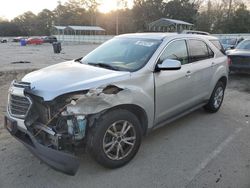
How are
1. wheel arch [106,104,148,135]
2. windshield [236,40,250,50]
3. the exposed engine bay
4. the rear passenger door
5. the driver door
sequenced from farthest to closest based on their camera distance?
windshield [236,40,250,50]
the rear passenger door
the driver door
wheel arch [106,104,148,135]
the exposed engine bay

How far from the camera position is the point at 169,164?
12.8 feet

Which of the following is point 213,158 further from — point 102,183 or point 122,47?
point 122,47

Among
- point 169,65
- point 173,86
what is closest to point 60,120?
point 169,65

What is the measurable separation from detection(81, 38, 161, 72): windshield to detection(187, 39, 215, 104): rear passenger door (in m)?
0.95

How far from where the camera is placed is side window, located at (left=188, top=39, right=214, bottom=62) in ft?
16.6

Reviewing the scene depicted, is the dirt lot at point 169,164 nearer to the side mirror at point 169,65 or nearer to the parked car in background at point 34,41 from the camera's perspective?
the side mirror at point 169,65

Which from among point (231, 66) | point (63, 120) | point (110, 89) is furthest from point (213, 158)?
point (231, 66)

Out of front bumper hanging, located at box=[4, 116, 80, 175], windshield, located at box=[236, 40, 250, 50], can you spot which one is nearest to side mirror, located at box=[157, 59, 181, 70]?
front bumper hanging, located at box=[4, 116, 80, 175]

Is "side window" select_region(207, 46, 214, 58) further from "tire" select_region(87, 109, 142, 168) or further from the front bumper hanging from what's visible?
the front bumper hanging

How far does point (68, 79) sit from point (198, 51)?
2.79 metres

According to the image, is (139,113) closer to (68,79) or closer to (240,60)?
(68,79)

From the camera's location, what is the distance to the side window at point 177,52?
442 cm

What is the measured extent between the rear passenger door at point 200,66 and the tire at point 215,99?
399 millimetres

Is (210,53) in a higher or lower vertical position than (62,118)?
higher
